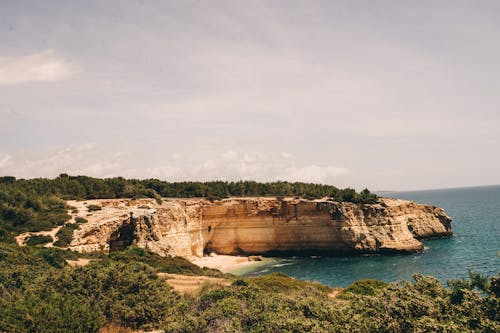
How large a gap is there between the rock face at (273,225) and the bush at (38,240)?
10.3 metres

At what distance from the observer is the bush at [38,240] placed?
34.1m

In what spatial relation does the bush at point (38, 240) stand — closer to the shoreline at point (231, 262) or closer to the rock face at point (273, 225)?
the rock face at point (273, 225)

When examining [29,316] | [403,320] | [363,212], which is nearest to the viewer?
[403,320]

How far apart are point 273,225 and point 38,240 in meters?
35.6

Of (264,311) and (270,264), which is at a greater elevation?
(264,311)

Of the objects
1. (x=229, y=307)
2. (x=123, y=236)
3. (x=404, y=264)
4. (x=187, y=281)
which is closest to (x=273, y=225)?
(x=404, y=264)

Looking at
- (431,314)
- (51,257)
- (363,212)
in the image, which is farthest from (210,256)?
(431,314)

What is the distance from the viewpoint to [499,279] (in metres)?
13.2

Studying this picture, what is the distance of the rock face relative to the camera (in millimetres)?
50625

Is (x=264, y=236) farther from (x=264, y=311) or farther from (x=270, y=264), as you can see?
(x=264, y=311)

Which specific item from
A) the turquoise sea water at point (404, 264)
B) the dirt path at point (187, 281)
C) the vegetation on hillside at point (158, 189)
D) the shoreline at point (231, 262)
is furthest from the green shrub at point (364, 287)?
the vegetation on hillside at point (158, 189)

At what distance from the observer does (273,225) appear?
60.7 m

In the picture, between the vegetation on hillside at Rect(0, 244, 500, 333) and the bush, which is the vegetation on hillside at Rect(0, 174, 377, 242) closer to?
the bush

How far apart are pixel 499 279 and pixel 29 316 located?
56.0 ft
